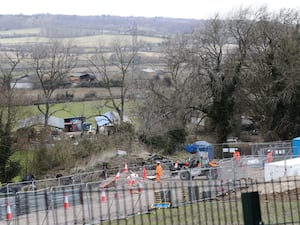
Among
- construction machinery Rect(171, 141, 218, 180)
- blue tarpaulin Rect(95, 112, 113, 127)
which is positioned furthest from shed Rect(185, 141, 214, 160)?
blue tarpaulin Rect(95, 112, 113, 127)

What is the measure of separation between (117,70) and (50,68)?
27.7 ft

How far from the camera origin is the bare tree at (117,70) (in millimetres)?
59169

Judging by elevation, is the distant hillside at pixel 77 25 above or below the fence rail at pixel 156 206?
above

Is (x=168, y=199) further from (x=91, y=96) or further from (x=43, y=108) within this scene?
(x=91, y=96)

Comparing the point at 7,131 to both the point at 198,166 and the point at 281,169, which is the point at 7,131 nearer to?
the point at 198,166

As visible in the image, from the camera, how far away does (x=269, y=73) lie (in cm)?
4928

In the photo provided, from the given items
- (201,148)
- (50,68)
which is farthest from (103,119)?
(201,148)

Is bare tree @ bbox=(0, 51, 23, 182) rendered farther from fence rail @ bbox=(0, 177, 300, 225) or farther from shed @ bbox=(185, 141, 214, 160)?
fence rail @ bbox=(0, 177, 300, 225)

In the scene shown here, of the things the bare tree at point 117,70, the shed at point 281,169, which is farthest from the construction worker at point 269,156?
the bare tree at point 117,70

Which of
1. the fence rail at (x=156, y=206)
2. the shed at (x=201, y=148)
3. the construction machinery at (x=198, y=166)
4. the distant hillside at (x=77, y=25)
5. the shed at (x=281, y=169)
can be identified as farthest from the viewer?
the distant hillside at (x=77, y=25)

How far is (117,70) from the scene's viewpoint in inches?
2694

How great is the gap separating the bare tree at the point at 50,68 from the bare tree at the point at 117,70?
12.2 ft

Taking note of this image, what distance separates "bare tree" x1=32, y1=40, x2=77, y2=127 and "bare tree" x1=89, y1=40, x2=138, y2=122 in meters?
3.72

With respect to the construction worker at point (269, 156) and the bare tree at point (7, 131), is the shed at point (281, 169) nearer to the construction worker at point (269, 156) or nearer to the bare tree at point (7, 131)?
the construction worker at point (269, 156)
